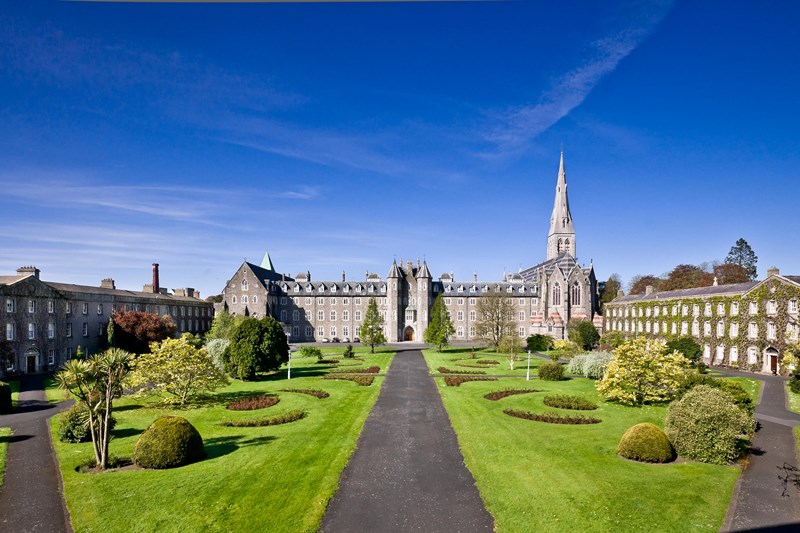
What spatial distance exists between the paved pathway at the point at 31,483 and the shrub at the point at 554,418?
71.9 feet

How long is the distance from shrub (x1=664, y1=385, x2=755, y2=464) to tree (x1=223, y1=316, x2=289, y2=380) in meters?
32.4

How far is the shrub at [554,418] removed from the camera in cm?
2575

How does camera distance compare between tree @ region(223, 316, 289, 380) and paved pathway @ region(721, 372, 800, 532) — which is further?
tree @ region(223, 316, 289, 380)

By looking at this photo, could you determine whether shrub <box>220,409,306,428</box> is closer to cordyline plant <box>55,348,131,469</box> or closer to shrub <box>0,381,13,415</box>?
cordyline plant <box>55,348,131,469</box>

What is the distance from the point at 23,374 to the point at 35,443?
31470 mm

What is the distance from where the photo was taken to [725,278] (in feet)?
277

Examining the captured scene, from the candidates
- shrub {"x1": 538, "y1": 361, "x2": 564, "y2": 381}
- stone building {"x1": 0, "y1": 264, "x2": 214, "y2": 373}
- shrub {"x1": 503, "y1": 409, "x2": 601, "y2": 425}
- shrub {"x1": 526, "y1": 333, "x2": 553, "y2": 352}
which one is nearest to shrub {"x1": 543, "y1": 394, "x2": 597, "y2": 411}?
shrub {"x1": 503, "y1": 409, "x2": 601, "y2": 425}

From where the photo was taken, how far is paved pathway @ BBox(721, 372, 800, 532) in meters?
13.8

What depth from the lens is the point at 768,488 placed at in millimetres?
16469

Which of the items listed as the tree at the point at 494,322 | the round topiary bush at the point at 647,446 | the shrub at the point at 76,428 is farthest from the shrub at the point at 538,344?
the shrub at the point at 76,428

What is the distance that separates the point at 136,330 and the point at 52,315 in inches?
330

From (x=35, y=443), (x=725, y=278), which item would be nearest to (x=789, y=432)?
(x=35, y=443)

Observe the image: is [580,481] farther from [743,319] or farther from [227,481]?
[743,319]

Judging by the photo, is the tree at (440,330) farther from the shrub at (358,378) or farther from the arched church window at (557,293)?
the arched church window at (557,293)
